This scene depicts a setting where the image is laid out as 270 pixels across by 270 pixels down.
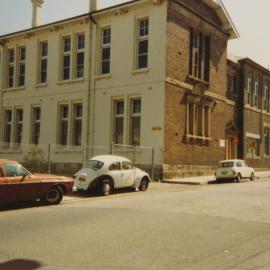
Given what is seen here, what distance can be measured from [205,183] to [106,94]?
26.4 feet

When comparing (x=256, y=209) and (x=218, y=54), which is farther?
(x=218, y=54)

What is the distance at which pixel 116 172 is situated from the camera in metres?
17.9

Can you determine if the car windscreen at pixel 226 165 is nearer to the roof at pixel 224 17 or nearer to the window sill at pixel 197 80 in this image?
the window sill at pixel 197 80

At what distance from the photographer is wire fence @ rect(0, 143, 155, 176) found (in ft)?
71.7

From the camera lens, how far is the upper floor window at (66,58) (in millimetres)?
29078

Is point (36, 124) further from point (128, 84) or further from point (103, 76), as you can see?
point (128, 84)

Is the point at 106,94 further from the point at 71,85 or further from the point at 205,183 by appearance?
the point at 205,183

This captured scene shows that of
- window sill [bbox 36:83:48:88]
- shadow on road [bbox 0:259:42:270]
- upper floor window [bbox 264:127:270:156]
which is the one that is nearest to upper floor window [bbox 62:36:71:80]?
window sill [bbox 36:83:48:88]

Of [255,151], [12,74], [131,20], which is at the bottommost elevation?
[255,151]

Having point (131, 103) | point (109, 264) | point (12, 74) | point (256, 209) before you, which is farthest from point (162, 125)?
point (109, 264)

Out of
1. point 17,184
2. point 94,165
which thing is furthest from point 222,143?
point 17,184

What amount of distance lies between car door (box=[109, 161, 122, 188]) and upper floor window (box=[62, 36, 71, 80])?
12.5 m

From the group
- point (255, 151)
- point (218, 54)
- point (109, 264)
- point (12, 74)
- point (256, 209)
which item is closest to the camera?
point (109, 264)

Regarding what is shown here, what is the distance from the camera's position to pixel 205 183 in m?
23.6
